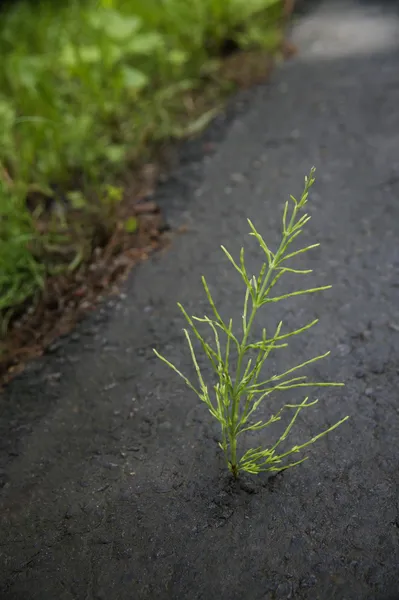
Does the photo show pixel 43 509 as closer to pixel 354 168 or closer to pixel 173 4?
pixel 354 168

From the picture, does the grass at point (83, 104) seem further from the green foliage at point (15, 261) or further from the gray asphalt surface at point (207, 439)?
the gray asphalt surface at point (207, 439)

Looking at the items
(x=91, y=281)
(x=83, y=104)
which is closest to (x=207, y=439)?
(x=91, y=281)

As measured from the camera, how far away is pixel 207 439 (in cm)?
159

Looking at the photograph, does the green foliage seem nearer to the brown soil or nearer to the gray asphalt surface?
the brown soil

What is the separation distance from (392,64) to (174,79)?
146cm

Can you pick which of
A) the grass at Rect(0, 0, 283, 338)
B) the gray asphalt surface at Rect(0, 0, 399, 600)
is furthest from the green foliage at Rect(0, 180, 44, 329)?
the gray asphalt surface at Rect(0, 0, 399, 600)

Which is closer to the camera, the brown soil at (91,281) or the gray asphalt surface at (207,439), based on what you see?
the gray asphalt surface at (207,439)

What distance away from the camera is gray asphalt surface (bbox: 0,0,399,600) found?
1.28 metres

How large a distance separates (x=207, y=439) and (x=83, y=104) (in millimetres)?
2147

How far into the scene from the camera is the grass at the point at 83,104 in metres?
2.39

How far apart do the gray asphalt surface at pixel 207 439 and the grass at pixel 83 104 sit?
1.20 ft

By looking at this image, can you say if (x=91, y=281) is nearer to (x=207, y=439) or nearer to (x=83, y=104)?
(x=207, y=439)

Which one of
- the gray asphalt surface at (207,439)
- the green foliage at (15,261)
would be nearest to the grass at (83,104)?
the green foliage at (15,261)

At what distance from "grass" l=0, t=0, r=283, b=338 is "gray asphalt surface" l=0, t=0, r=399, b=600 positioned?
1.20ft
